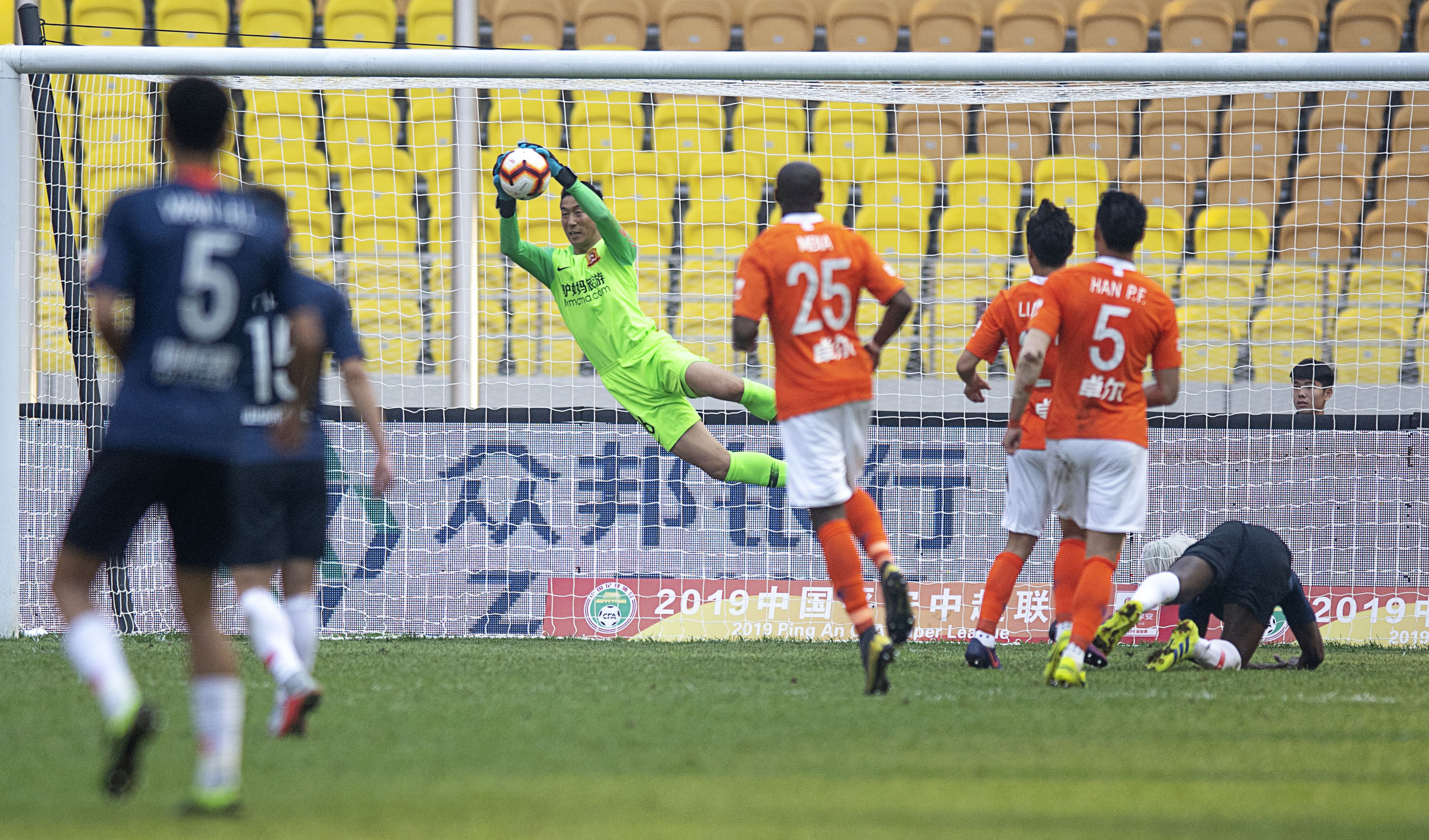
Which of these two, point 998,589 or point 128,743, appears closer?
point 128,743

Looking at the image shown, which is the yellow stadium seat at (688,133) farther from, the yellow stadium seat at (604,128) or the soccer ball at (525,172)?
the soccer ball at (525,172)

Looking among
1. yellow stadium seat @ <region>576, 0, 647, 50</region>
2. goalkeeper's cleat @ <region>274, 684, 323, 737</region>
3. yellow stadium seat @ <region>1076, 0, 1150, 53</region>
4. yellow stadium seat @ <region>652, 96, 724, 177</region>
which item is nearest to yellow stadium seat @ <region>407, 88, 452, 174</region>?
yellow stadium seat @ <region>652, 96, 724, 177</region>

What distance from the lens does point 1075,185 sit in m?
11.6

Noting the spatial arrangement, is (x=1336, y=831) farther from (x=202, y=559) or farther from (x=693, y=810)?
(x=202, y=559)

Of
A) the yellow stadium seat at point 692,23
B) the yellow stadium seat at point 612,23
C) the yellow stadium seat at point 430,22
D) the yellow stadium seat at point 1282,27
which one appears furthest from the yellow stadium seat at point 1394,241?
the yellow stadium seat at point 430,22

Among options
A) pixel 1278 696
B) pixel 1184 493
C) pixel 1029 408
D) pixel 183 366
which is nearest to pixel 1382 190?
pixel 1184 493

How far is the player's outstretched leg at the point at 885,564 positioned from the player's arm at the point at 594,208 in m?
2.12

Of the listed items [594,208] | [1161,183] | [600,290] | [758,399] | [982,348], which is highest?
[1161,183]

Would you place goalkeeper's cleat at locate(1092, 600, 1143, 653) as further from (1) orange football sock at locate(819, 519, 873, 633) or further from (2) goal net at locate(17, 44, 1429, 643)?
(2) goal net at locate(17, 44, 1429, 643)

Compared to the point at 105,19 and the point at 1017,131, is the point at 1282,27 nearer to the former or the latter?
the point at 1017,131

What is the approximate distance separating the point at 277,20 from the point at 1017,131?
7.03 m

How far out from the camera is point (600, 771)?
3.58 meters

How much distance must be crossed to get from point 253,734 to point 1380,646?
6715 mm

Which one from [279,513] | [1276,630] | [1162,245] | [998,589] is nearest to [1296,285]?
[1162,245]
